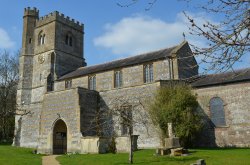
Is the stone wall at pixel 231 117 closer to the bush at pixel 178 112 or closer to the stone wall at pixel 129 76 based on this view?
the bush at pixel 178 112

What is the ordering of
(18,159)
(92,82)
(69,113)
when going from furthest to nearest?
(92,82)
(69,113)
(18,159)

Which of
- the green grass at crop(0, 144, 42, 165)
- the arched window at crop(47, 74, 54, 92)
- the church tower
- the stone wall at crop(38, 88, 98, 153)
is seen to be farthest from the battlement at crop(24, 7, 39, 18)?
the green grass at crop(0, 144, 42, 165)

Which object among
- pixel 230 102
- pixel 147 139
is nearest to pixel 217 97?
pixel 230 102

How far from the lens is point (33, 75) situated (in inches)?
1742

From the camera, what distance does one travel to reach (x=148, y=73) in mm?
32094

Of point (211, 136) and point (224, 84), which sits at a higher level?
point (224, 84)

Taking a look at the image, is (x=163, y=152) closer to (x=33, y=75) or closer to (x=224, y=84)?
(x=224, y=84)

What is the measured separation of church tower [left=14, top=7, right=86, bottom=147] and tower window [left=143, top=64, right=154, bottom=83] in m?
14.3

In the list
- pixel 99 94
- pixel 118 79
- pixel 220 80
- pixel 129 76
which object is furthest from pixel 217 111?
pixel 99 94

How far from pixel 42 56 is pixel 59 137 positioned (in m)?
16.3

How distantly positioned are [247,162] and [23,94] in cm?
3524

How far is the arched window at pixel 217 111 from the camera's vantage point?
88.7 feet

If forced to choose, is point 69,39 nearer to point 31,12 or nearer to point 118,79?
point 31,12

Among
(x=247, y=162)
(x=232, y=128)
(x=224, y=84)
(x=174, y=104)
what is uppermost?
(x=224, y=84)
